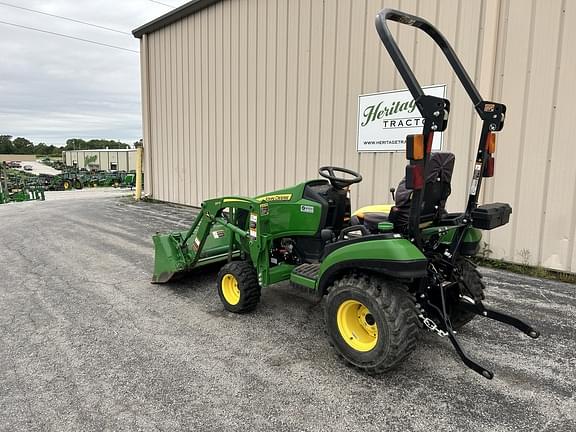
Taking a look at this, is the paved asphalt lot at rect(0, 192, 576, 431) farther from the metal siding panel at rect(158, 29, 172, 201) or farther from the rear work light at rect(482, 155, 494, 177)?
the metal siding panel at rect(158, 29, 172, 201)

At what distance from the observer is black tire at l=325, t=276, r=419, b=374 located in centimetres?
257

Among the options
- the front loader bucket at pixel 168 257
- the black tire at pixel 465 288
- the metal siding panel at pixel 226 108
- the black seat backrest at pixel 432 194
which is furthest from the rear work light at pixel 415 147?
the metal siding panel at pixel 226 108

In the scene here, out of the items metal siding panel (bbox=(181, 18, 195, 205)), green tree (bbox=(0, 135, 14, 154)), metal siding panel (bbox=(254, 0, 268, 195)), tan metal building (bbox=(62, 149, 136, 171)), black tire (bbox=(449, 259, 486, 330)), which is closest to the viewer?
black tire (bbox=(449, 259, 486, 330))

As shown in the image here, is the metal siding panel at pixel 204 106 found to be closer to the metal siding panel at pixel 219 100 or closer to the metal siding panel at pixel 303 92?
the metal siding panel at pixel 219 100

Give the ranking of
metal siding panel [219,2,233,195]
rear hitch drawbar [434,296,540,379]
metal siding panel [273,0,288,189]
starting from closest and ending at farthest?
rear hitch drawbar [434,296,540,379] < metal siding panel [273,0,288,189] < metal siding panel [219,2,233,195]

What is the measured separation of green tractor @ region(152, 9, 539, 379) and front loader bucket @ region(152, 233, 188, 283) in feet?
2.59

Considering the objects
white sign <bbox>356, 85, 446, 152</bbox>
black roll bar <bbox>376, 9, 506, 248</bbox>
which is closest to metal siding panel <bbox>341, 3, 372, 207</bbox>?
white sign <bbox>356, 85, 446, 152</bbox>

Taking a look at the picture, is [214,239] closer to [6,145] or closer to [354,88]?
[354,88]

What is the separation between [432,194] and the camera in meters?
2.94

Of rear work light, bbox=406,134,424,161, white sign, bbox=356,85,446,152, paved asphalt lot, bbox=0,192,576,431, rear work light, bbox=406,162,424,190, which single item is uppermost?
white sign, bbox=356,85,446,152

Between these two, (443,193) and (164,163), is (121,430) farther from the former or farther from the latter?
(164,163)

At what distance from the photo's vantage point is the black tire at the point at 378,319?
8.45ft

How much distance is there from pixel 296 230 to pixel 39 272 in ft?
12.4

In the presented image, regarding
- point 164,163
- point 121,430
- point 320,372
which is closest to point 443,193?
point 320,372
